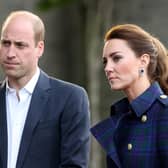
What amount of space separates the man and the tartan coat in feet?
1.10

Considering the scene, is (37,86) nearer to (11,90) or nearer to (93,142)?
(11,90)

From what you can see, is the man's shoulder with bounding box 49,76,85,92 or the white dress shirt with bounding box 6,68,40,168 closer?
the white dress shirt with bounding box 6,68,40,168

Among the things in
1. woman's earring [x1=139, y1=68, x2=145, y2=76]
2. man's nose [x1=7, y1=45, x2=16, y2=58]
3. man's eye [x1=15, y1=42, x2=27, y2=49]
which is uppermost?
man's eye [x1=15, y1=42, x2=27, y2=49]

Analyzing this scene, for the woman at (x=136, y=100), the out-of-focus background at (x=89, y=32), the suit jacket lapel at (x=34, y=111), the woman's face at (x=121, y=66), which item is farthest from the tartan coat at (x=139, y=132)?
the out-of-focus background at (x=89, y=32)

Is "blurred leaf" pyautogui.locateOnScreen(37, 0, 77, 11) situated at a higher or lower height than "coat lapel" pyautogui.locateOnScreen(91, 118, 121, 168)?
higher

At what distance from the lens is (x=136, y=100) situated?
13.8 feet

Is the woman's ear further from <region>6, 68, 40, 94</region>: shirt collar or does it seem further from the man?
<region>6, 68, 40, 94</region>: shirt collar

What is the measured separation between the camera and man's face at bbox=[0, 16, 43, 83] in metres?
4.62

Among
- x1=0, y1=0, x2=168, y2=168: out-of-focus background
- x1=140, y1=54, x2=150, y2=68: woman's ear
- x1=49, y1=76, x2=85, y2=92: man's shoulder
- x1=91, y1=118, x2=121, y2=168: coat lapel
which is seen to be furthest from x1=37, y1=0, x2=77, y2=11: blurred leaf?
x1=140, y1=54, x2=150, y2=68: woman's ear

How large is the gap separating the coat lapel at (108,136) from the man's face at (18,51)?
1.78 ft

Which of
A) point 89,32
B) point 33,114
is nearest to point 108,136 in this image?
point 33,114

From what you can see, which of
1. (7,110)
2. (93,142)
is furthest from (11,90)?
(93,142)

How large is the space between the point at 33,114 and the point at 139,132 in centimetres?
73

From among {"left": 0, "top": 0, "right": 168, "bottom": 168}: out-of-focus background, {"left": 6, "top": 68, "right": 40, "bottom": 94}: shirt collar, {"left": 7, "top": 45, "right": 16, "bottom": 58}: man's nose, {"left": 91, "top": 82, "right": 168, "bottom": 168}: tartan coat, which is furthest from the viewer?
{"left": 0, "top": 0, "right": 168, "bottom": 168}: out-of-focus background
